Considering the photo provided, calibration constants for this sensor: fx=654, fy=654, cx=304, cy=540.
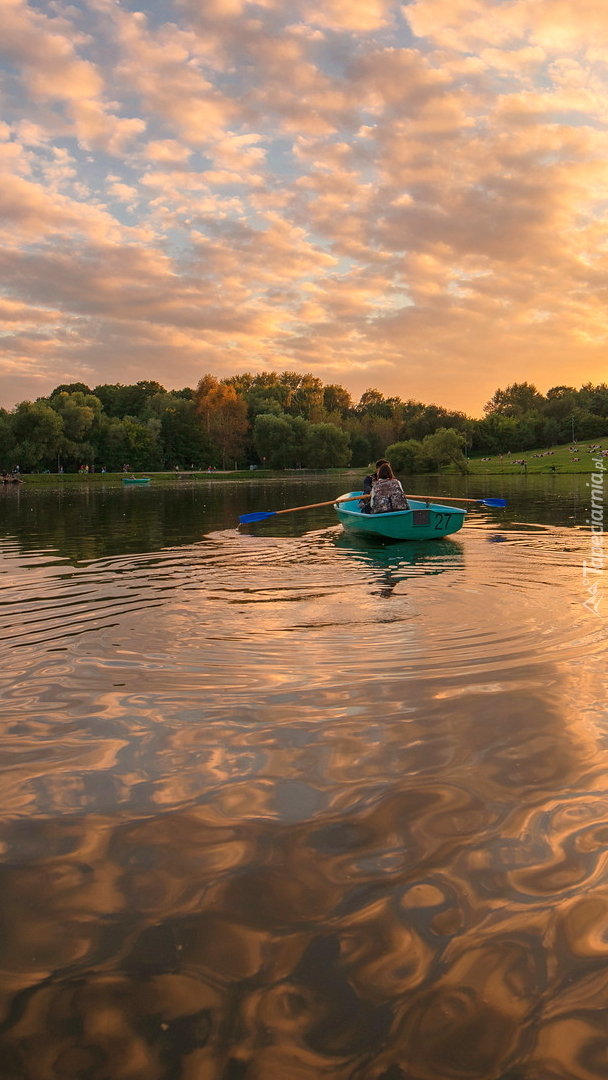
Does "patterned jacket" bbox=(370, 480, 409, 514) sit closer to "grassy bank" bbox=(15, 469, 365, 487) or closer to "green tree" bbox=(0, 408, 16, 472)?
"grassy bank" bbox=(15, 469, 365, 487)

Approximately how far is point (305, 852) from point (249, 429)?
430 feet

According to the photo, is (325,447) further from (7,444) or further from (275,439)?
(7,444)

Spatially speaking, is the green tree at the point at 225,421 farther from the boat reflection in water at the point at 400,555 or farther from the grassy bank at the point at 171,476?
the boat reflection in water at the point at 400,555

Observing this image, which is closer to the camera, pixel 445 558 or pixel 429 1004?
pixel 429 1004

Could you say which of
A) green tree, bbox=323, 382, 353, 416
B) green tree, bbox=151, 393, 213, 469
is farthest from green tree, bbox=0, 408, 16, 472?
green tree, bbox=323, 382, 353, 416

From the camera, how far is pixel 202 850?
3678 mm

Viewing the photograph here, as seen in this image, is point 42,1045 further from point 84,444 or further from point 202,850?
point 84,444

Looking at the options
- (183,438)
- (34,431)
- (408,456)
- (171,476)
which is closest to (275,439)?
(183,438)

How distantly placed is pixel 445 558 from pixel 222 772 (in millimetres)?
11398

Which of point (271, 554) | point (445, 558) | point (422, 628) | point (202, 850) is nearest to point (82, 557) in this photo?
point (271, 554)

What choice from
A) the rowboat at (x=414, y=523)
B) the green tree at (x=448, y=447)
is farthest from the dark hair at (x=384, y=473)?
the green tree at (x=448, y=447)

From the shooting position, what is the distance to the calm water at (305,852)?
250cm

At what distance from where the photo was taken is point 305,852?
362 cm

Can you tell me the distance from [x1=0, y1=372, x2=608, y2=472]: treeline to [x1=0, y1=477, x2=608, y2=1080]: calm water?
75.0 m
